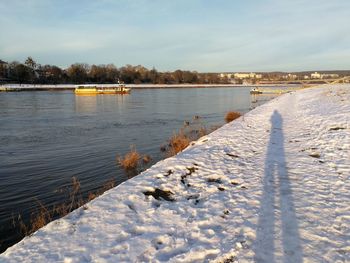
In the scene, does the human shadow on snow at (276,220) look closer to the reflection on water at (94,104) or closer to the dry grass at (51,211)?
the dry grass at (51,211)

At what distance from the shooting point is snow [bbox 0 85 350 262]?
16.0 feet

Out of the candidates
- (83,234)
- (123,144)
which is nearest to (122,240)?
(83,234)

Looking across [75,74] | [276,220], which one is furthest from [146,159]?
[75,74]

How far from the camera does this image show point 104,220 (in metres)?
5.97

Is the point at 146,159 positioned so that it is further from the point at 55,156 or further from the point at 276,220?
the point at 276,220

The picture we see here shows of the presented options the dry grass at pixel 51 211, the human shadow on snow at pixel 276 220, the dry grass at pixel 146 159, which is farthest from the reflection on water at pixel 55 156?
the human shadow on snow at pixel 276 220

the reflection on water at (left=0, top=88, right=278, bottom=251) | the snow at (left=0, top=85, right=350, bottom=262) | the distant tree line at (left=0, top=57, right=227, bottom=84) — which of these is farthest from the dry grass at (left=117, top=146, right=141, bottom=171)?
the distant tree line at (left=0, top=57, right=227, bottom=84)

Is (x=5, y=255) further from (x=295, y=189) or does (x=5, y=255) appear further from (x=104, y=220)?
(x=295, y=189)

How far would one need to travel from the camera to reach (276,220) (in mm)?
5879

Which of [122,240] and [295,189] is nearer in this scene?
[122,240]

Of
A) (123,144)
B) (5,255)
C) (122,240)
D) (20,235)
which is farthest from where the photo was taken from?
(123,144)

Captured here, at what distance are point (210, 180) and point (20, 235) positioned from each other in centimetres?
473

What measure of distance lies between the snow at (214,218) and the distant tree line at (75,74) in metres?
135

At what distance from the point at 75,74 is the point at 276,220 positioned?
484 ft
